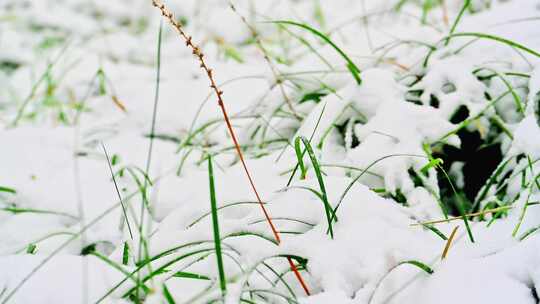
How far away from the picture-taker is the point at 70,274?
0.73 metres

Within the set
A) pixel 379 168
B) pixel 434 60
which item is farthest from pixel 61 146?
pixel 434 60

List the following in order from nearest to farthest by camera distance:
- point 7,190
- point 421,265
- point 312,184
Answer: point 421,265 < point 312,184 < point 7,190

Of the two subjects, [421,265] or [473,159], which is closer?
[421,265]

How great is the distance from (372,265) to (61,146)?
1.03 m

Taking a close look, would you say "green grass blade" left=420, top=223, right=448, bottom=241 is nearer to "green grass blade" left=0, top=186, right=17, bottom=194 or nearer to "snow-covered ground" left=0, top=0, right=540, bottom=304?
"snow-covered ground" left=0, top=0, right=540, bottom=304

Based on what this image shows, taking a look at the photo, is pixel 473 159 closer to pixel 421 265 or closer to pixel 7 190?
pixel 421 265

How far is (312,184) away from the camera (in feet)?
2.76

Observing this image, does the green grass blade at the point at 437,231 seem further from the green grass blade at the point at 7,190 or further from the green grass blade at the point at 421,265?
the green grass blade at the point at 7,190

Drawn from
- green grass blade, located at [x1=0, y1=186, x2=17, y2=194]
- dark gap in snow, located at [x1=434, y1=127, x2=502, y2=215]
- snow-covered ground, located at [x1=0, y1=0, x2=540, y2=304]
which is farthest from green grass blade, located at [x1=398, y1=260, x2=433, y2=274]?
green grass blade, located at [x1=0, y1=186, x2=17, y2=194]

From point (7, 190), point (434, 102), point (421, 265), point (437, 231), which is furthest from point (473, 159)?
point (7, 190)

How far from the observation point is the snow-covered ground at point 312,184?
2.28 ft

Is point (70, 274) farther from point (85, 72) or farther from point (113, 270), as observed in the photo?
point (85, 72)

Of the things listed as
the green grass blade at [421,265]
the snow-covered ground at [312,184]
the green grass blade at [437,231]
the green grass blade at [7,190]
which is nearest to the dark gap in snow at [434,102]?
the snow-covered ground at [312,184]

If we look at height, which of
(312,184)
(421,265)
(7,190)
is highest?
(7,190)
